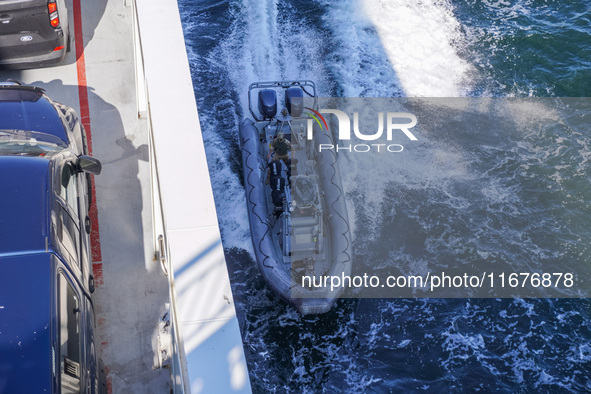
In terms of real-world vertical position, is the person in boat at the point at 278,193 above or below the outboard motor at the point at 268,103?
below

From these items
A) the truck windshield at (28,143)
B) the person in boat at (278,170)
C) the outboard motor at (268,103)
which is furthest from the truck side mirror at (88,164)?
the outboard motor at (268,103)

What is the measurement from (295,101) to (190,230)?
8499 mm

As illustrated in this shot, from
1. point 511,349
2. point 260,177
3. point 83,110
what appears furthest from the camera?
point 260,177

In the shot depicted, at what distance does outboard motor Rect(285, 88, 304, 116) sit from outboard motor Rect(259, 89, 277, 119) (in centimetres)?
30

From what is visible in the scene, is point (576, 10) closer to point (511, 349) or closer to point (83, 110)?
point (511, 349)

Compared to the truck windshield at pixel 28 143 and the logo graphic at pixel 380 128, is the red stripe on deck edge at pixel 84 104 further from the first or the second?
the logo graphic at pixel 380 128

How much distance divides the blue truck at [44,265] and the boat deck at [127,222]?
58cm

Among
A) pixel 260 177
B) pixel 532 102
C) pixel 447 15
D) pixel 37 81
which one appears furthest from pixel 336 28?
pixel 37 81

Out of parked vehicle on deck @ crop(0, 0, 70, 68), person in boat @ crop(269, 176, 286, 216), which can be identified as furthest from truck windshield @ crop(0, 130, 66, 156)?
person in boat @ crop(269, 176, 286, 216)

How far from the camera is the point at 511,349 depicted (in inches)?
449

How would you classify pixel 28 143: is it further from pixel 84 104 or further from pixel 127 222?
pixel 84 104

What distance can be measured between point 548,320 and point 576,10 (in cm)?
1096

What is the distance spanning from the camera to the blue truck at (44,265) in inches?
192

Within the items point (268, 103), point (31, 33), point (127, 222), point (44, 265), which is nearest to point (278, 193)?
point (268, 103)
